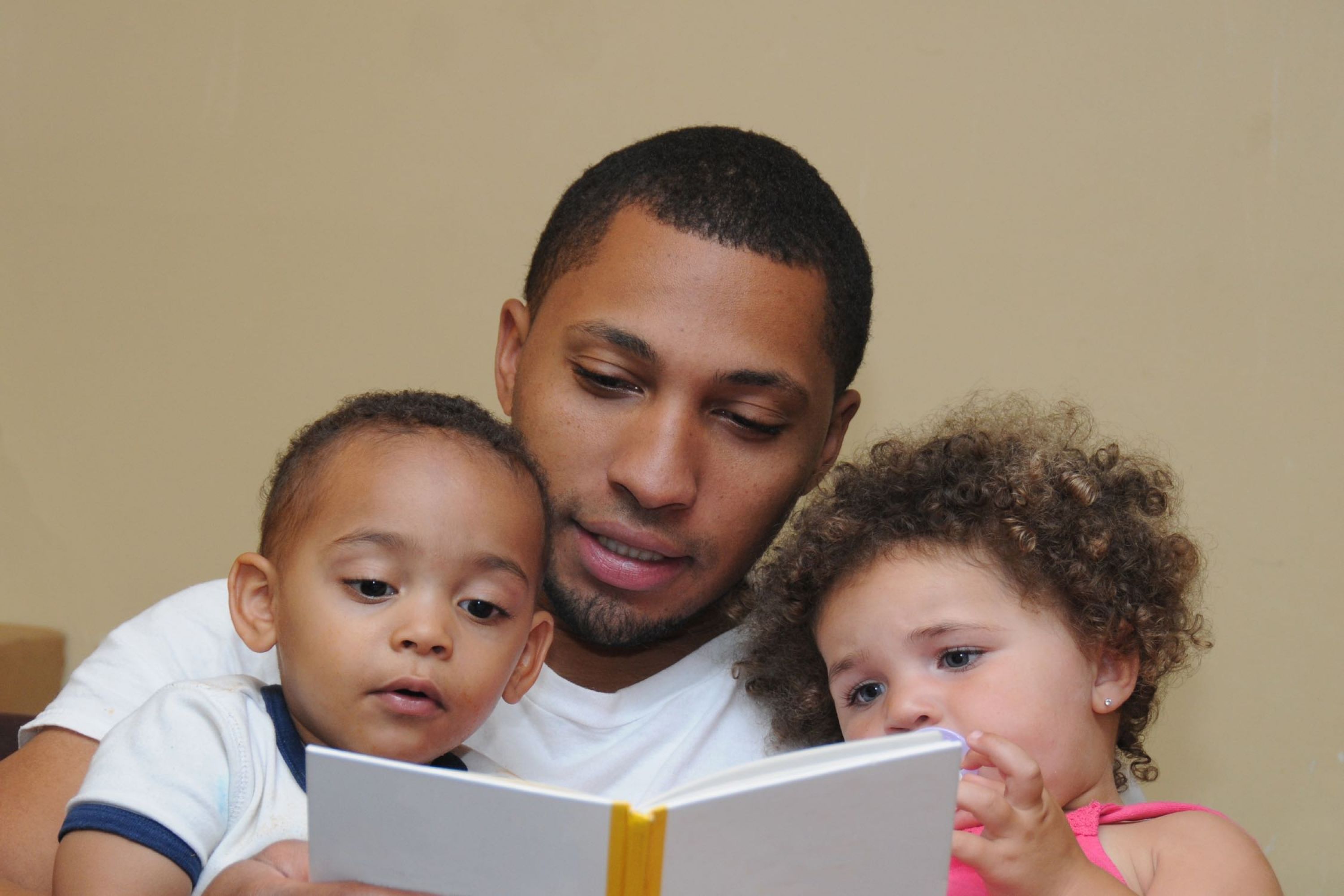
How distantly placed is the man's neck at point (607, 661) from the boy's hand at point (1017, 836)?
657mm

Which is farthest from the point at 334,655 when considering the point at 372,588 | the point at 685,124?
the point at 685,124

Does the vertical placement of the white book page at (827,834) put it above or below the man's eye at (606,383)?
below

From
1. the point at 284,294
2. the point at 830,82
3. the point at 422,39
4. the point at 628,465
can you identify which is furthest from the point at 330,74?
the point at 628,465

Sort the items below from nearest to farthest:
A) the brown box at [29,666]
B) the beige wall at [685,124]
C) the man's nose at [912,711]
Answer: the man's nose at [912,711], the beige wall at [685,124], the brown box at [29,666]

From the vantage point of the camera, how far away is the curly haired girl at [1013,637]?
4.77 ft

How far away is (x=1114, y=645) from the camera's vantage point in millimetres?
1704

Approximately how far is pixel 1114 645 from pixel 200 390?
6.46ft

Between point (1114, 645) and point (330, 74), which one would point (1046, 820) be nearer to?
point (1114, 645)

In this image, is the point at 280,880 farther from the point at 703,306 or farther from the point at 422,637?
the point at 703,306

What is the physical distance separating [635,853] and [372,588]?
513 mm

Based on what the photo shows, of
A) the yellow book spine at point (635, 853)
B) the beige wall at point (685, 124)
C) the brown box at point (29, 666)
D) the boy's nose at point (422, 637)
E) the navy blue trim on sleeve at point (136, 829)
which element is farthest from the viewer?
the brown box at point (29, 666)

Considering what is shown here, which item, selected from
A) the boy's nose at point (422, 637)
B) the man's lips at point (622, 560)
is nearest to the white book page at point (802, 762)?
the boy's nose at point (422, 637)

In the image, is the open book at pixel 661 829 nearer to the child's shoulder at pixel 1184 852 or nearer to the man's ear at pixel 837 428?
the child's shoulder at pixel 1184 852

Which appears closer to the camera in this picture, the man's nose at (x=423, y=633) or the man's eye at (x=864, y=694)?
the man's nose at (x=423, y=633)
